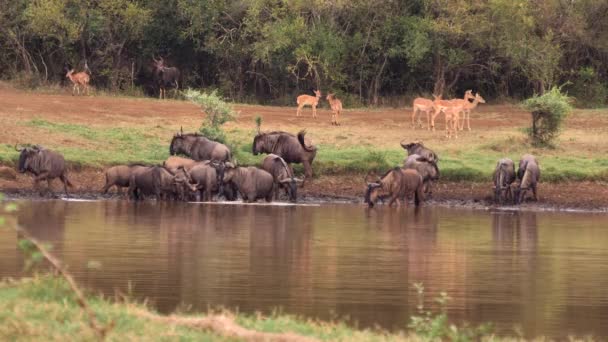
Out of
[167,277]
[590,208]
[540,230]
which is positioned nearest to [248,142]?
[590,208]

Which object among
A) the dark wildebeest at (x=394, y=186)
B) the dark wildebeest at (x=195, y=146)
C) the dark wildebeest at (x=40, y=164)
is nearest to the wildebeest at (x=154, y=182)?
the dark wildebeest at (x=40, y=164)

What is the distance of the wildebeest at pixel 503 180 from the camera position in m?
32.2

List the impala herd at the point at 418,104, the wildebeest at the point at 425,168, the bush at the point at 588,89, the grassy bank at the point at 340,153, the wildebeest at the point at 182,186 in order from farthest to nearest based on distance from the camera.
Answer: the bush at the point at 588,89 < the impala herd at the point at 418,104 < the grassy bank at the point at 340,153 < the wildebeest at the point at 425,168 < the wildebeest at the point at 182,186

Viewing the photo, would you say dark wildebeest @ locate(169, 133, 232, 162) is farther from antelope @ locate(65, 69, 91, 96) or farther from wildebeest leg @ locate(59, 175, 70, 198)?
antelope @ locate(65, 69, 91, 96)

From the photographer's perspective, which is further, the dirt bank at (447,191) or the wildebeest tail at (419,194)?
the dirt bank at (447,191)

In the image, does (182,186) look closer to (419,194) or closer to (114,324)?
(419,194)

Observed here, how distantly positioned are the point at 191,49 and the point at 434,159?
2092 cm

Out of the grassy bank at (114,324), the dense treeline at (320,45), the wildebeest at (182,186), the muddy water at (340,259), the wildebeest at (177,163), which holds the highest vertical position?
the dense treeline at (320,45)

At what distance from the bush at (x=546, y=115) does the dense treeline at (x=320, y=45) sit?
9989mm

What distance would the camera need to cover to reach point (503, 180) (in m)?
32.4

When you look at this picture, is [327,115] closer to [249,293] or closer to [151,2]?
[151,2]

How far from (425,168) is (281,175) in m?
3.51

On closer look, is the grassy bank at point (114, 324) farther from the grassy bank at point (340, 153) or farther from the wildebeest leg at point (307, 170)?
the wildebeest leg at point (307, 170)

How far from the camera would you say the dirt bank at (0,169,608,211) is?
105ft
